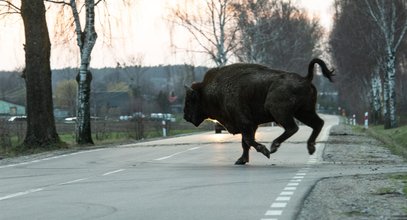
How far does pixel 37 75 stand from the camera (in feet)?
78.4

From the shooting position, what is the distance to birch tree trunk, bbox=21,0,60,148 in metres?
23.6

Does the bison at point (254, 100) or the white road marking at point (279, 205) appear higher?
the bison at point (254, 100)

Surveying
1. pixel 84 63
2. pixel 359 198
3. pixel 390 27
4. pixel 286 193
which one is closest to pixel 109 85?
pixel 390 27

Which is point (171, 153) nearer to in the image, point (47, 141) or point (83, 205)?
point (47, 141)

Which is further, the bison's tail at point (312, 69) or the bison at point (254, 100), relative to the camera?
the bison's tail at point (312, 69)

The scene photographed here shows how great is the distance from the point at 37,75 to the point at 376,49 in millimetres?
34352

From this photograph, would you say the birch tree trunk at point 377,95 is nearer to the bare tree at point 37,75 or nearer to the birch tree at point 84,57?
A: the birch tree at point 84,57

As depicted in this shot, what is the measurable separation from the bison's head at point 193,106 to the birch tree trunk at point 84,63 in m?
12.4

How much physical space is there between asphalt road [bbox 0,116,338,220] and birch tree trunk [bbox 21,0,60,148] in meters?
6.39

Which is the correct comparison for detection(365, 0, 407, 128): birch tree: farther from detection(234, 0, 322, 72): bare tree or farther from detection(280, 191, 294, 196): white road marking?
detection(280, 191, 294, 196): white road marking

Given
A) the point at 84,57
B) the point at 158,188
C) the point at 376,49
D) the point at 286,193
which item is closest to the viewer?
the point at 286,193

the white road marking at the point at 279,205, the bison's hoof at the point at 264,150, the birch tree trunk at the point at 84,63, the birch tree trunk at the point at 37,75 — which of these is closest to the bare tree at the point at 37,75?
the birch tree trunk at the point at 37,75

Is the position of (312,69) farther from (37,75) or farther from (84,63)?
(84,63)

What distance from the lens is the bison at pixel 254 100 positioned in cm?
1396
